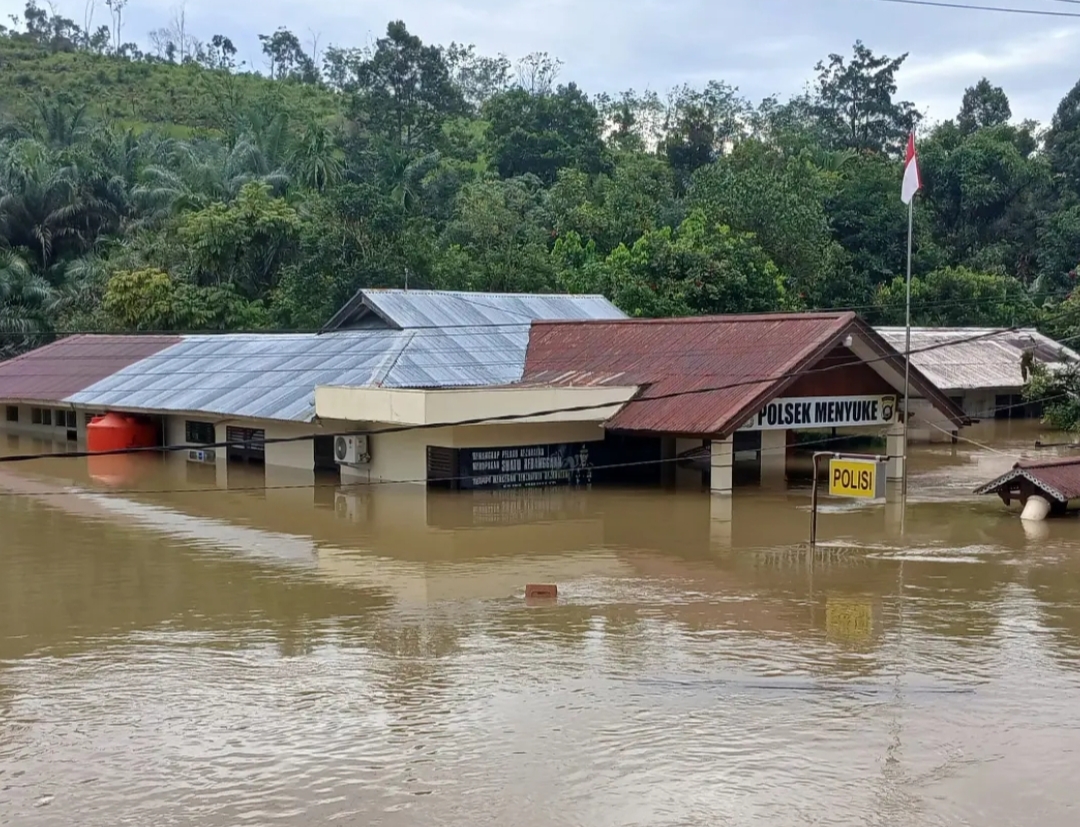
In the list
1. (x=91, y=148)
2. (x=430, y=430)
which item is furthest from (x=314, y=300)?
(x=91, y=148)

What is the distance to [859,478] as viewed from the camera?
18.5 meters

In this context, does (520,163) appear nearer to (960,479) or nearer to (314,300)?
(314,300)

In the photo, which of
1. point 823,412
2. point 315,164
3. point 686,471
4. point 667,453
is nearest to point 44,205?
point 315,164

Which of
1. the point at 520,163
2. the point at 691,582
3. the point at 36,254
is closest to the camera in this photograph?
the point at 691,582

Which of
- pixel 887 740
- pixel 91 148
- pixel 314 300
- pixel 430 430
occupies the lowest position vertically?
pixel 887 740

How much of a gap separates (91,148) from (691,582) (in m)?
48.0

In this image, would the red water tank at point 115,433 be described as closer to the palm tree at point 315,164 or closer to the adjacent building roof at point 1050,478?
the palm tree at point 315,164

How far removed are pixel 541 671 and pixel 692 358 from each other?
14.9m

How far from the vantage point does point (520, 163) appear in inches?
2608

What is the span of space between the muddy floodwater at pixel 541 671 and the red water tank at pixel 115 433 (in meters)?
11.4

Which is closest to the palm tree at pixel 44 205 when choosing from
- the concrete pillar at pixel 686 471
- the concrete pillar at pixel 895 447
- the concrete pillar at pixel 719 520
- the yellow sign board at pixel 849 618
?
the concrete pillar at pixel 686 471

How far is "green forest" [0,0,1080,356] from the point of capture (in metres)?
40.8

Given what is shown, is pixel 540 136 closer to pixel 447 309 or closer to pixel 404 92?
pixel 404 92

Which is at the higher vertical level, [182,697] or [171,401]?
[171,401]
